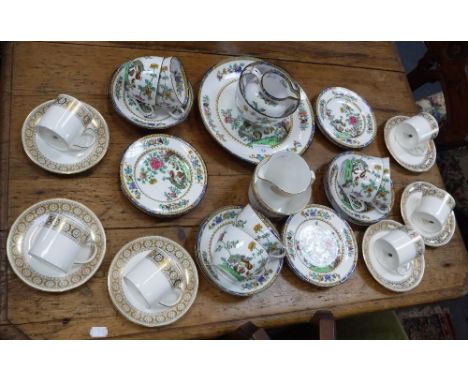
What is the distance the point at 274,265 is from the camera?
2.94 feet

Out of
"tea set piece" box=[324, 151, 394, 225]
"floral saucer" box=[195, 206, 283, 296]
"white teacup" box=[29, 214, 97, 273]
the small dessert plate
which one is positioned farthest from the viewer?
the small dessert plate

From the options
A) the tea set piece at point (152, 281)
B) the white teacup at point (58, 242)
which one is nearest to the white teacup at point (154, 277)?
the tea set piece at point (152, 281)

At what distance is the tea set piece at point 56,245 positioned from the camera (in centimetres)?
74

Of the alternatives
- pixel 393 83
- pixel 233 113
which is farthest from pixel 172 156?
pixel 393 83

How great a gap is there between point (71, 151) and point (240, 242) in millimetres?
392

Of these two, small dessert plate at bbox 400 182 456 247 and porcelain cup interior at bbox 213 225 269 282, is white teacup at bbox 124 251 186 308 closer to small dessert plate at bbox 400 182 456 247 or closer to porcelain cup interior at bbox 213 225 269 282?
porcelain cup interior at bbox 213 225 269 282

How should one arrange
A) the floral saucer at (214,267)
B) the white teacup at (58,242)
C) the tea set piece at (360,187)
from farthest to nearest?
the tea set piece at (360,187), the floral saucer at (214,267), the white teacup at (58,242)

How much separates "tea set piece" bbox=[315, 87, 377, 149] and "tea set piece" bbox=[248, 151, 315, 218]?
23cm

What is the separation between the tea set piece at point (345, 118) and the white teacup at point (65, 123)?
570mm

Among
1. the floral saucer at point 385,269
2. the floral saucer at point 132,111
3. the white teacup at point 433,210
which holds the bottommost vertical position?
the floral saucer at point 385,269

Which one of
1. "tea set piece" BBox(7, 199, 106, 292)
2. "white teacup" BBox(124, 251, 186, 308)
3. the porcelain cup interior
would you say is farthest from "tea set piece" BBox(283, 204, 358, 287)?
"tea set piece" BBox(7, 199, 106, 292)

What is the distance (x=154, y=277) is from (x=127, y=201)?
0.61 feet

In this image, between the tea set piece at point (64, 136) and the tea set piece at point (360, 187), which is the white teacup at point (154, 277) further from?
the tea set piece at point (360, 187)

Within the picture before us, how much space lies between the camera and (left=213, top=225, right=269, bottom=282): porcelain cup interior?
798mm
